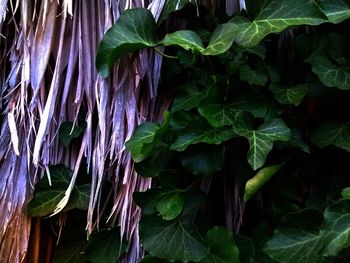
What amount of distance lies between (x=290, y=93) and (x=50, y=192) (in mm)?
700

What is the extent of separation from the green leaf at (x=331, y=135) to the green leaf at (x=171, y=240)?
38 cm

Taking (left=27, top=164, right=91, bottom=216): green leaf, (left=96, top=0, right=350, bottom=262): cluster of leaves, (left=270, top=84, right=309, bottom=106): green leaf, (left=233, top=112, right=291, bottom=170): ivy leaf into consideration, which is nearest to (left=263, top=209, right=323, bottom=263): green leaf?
(left=96, top=0, right=350, bottom=262): cluster of leaves

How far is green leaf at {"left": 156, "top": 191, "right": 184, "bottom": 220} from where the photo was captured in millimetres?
1392

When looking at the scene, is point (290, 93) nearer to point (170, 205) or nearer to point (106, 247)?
point (170, 205)

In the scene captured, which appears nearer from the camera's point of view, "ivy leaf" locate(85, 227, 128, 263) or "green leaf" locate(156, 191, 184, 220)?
"green leaf" locate(156, 191, 184, 220)

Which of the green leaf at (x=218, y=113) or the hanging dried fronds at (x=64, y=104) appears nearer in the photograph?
the green leaf at (x=218, y=113)

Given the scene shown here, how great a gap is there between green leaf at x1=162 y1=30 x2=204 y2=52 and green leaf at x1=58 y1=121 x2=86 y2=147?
37 cm

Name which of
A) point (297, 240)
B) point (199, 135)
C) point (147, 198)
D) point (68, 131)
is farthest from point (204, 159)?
point (68, 131)

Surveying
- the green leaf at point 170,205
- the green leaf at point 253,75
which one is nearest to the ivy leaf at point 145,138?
the green leaf at point 170,205

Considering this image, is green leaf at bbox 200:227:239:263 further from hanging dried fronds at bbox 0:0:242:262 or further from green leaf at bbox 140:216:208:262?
hanging dried fronds at bbox 0:0:242:262

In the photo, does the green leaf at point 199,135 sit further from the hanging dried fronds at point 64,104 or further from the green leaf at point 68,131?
the green leaf at point 68,131

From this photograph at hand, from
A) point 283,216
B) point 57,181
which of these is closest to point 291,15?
point 283,216

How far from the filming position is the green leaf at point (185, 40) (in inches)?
53.6

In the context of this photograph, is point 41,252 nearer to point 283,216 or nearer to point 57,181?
point 57,181
